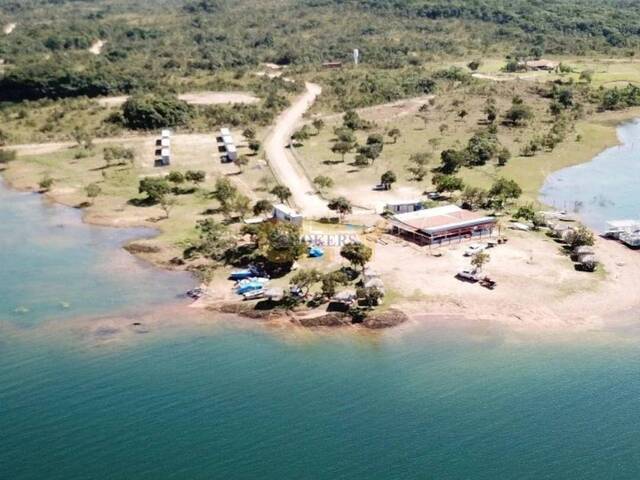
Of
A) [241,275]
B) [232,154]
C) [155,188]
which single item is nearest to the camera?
[241,275]

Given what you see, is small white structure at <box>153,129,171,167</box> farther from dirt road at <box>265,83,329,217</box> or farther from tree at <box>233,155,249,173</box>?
dirt road at <box>265,83,329,217</box>

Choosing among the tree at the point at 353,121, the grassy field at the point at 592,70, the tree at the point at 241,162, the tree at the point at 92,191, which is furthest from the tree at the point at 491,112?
the tree at the point at 92,191

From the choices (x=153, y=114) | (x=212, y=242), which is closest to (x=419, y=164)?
(x=212, y=242)

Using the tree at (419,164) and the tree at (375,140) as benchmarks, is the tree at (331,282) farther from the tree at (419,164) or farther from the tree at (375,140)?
the tree at (375,140)

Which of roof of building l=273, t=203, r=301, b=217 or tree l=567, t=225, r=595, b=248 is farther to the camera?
roof of building l=273, t=203, r=301, b=217

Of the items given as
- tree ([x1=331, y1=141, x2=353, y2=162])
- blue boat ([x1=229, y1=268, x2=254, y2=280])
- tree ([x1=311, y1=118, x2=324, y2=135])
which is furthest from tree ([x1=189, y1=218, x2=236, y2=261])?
tree ([x1=311, y1=118, x2=324, y2=135])

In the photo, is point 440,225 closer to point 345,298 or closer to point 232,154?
point 345,298
